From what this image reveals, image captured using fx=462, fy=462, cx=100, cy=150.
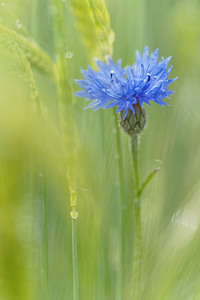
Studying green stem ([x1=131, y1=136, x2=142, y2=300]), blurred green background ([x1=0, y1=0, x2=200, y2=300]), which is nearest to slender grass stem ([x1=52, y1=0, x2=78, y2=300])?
blurred green background ([x1=0, y1=0, x2=200, y2=300])

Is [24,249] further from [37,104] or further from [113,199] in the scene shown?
[113,199]

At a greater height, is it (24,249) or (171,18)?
(171,18)

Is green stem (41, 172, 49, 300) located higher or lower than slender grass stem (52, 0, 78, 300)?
lower

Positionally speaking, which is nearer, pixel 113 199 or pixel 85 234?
pixel 85 234

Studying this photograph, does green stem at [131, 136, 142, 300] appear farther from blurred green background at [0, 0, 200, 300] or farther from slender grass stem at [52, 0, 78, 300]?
slender grass stem at [52, 0, 78, 300]

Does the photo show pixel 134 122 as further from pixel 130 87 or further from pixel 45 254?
pixel 45 254

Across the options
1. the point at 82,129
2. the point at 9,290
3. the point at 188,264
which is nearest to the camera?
the point at 9,290

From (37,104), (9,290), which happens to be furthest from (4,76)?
(9,290)
